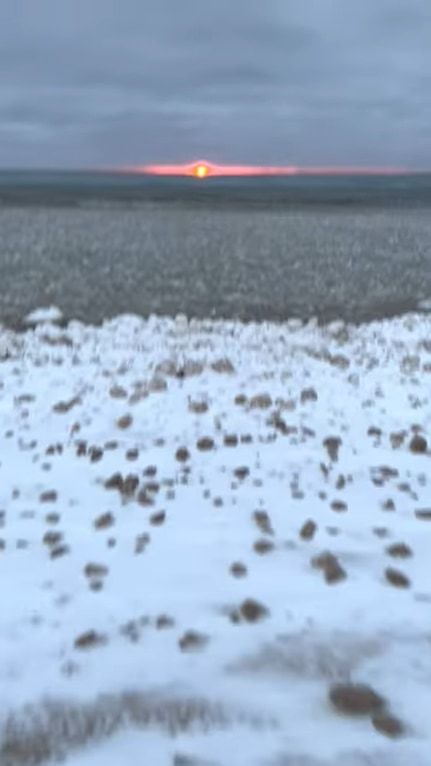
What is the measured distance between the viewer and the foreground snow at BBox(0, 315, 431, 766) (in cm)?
418

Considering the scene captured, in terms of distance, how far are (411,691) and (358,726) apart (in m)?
0.49

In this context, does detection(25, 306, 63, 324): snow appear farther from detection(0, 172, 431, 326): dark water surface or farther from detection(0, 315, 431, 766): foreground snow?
detection(0, 315, 431, 766): foreground snow

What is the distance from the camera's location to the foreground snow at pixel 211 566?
418cm

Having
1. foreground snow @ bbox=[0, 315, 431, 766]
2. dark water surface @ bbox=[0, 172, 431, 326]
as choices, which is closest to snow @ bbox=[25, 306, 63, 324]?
dark water surface @ bbox=[0, 172, 431, 326]

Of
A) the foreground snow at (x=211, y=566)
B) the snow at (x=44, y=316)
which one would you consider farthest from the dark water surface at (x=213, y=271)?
the foreground snow at (x=211, y=566)

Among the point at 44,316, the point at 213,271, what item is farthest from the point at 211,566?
the point at 213,271

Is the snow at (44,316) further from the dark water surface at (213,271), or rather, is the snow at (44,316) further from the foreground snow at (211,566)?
the foreground snow at (211,566)

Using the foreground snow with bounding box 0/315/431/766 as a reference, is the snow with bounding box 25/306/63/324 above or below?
above

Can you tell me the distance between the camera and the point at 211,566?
5949 mm

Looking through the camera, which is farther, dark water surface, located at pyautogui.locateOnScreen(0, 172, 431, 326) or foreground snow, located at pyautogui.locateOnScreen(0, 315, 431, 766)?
dark water surface, located at pyautogui.locateOnScreen(0, 172, 431, 326)

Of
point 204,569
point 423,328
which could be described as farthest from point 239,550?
point 423,328

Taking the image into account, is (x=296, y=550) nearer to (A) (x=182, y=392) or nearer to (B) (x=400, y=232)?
(A) (x=182, y=392)

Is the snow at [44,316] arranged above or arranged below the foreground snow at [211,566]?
above

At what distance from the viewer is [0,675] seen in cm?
458
